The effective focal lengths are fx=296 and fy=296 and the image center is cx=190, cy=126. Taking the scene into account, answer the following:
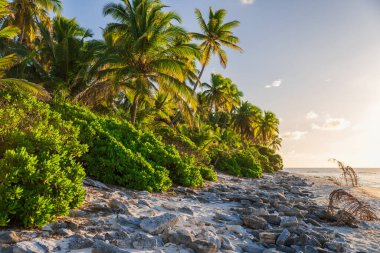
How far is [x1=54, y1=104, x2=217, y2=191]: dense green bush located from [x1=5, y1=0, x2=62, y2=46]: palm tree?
14872mm

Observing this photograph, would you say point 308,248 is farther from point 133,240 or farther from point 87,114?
point 87,114

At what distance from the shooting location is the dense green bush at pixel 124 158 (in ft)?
24.6

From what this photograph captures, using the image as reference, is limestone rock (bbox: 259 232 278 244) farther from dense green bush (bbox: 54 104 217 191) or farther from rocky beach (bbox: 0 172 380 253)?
dense green bush (bbox: 54 104 217 191)

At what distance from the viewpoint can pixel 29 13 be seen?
20500mm

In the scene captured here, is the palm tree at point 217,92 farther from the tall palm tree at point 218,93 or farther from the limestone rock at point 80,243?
the limestone rock at point 80,243

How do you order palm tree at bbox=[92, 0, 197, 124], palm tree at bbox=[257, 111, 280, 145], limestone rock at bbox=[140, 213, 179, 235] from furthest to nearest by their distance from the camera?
1. palm tree at bbox=[257, 111, 280, 145]
2. palm tree at bbox=[92, 0, 197, 124]
3. limestone rock at bbox=[140, 213, 179, 235]

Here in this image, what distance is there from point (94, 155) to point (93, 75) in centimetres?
937

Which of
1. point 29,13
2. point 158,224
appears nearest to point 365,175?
point 29,13

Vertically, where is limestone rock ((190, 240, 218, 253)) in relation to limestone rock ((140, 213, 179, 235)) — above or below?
below

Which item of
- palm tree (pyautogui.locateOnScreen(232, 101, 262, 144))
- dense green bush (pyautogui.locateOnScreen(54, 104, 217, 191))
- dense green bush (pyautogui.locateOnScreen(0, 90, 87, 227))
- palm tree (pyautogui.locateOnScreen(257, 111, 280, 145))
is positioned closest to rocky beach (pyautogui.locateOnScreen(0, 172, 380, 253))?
dense green bush (pyautogui.locateOnScreen(0, 90, 87, 227))

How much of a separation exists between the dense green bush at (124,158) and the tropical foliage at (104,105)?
0.09 feet

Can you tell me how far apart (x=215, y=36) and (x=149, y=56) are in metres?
10.6

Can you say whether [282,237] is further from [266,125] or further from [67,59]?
[266,125]

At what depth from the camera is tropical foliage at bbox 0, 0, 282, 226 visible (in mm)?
4131
